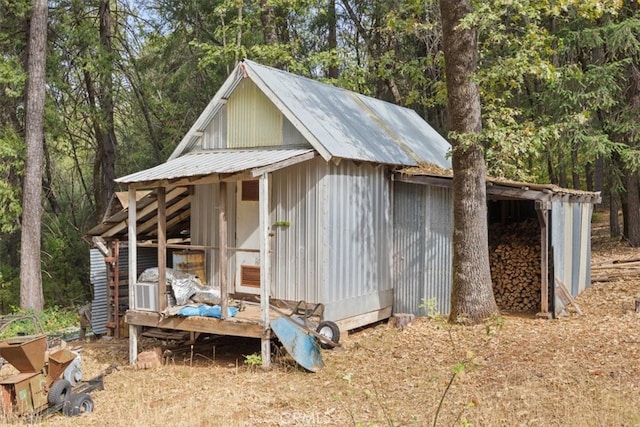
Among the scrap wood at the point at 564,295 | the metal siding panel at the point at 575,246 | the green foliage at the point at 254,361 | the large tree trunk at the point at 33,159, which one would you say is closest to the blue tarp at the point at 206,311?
the green foliage at the point at 254,361

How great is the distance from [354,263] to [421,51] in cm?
1439

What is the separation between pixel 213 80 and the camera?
76.2ft

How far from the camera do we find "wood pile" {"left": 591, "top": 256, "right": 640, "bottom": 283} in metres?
14.9

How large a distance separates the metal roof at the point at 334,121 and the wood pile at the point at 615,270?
496 cm

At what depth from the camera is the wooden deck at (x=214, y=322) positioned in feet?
31.5

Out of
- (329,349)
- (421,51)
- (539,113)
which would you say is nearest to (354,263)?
(329,349)

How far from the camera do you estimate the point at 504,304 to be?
1236 cm

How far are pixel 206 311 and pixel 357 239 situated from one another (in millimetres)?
3163

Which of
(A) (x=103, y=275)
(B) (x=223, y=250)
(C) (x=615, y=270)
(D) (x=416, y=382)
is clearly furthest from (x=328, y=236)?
(C) (x=615, y=270)

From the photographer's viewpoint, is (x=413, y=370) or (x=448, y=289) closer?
(x=413, y=370)

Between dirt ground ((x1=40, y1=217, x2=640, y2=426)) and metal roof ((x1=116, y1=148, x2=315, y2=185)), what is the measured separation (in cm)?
326

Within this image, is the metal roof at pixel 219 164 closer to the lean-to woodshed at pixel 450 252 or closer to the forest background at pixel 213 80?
the lean-to woodshed at pixel 450 252

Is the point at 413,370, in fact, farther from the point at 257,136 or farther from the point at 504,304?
the point at 257,136

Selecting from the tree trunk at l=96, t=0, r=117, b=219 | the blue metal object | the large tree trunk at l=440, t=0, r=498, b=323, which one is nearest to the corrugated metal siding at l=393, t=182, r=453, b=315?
the large tree trunk at l=440, t=0, r=498, b=323
